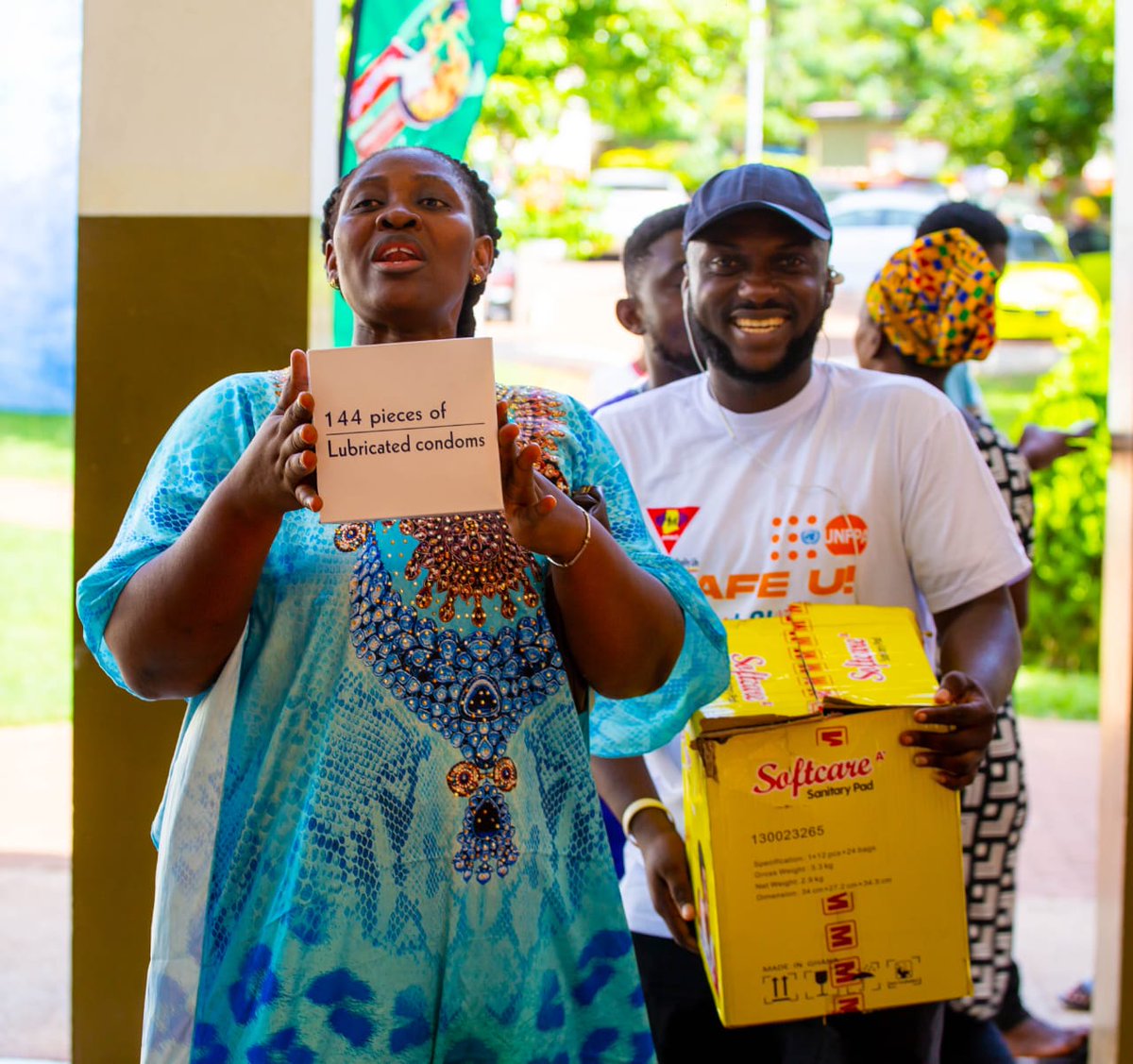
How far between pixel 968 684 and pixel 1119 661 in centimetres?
121

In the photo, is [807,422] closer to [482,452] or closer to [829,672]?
[829,672]

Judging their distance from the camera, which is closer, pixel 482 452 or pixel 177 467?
pixel 482 452

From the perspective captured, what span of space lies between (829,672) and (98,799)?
6.39 ft

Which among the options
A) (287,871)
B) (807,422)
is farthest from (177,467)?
(807,422)

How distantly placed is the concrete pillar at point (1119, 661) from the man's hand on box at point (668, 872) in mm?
1182

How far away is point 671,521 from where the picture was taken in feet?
8.96

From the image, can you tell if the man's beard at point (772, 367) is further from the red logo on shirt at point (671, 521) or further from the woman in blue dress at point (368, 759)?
the woman in blue dress at point (368, 759)

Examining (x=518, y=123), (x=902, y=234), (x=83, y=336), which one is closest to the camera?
(x=83, y=336)

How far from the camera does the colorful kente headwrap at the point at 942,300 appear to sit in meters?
3.48

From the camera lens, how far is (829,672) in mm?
2303

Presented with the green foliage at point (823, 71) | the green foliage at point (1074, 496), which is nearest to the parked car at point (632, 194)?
the green foliage at point (823, 71)

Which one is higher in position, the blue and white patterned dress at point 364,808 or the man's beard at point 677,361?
the man's beard at point 677,361

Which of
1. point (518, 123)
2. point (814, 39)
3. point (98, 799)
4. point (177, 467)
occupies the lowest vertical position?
point (98, 799)

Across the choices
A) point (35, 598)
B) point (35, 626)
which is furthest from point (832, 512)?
point (35, 598)
